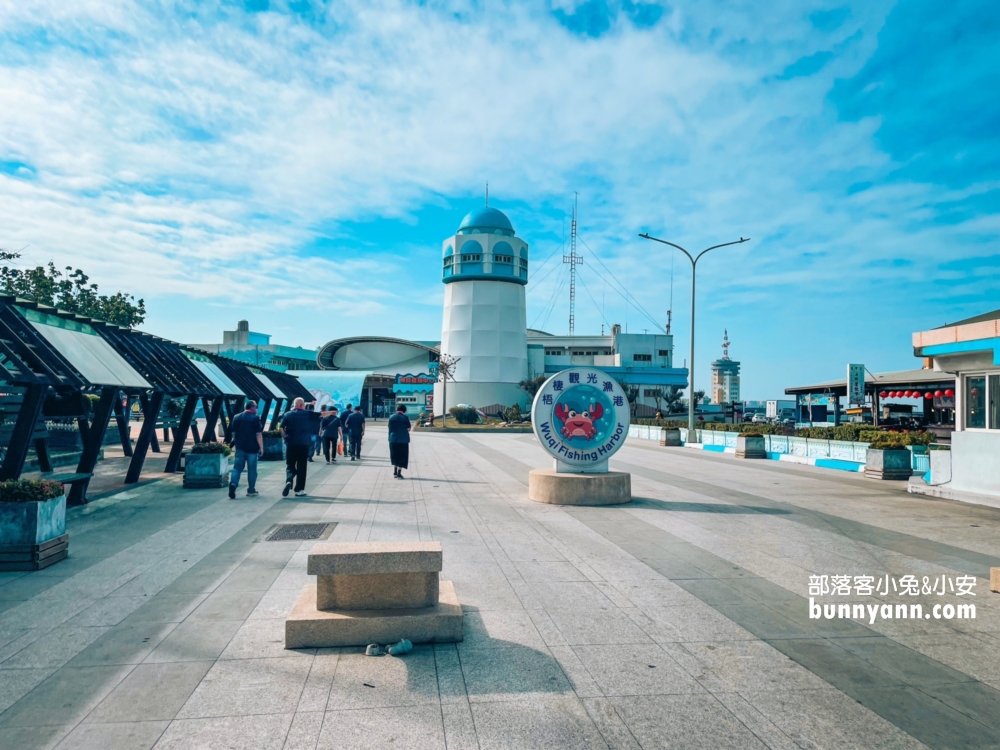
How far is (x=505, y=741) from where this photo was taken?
3832 mm

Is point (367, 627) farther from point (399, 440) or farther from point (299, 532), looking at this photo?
point (399, 440)

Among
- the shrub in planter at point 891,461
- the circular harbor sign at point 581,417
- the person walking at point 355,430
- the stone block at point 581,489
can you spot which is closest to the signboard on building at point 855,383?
the shrub in planter at point 891,461

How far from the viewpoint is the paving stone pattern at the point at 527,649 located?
158 inches

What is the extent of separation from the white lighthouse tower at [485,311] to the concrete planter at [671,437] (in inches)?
1599

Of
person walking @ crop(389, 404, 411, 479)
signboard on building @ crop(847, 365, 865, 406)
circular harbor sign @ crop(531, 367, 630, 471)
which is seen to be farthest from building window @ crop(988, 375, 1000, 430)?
signboard on building @ crop(847, 365, 865, 406)

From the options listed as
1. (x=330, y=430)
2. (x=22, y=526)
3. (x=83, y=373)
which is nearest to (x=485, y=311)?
(x=330, y=430)

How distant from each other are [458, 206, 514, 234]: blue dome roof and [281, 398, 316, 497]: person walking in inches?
2590

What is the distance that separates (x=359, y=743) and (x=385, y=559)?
5.02ft

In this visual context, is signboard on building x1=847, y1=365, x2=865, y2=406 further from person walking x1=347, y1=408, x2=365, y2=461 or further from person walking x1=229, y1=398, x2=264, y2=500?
person walking x1=229, y1=398, x2=264, y2=500

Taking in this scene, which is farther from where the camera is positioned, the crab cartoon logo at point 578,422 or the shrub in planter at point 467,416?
the shrub in planter at point 467,416

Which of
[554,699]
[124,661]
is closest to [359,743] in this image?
[554,699]

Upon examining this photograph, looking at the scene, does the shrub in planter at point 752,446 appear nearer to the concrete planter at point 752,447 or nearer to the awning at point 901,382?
the concrete planter at point 752,447

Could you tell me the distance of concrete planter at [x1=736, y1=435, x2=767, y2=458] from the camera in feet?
81.9

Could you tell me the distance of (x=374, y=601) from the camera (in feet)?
17.7
